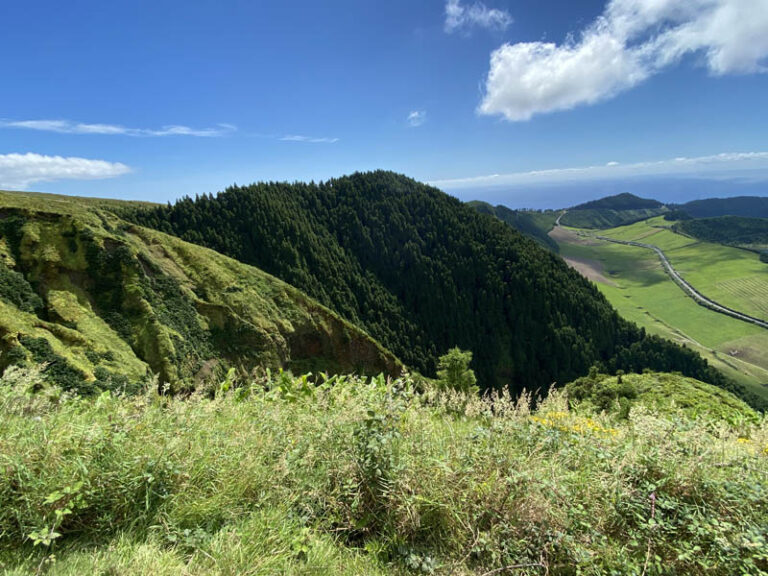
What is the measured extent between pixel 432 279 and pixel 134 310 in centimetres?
10601

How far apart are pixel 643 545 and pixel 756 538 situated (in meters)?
0.90

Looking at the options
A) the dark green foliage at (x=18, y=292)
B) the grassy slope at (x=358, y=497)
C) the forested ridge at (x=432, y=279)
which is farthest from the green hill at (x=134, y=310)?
the forested ridge at (x=432, y=279)

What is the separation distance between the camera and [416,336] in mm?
113500

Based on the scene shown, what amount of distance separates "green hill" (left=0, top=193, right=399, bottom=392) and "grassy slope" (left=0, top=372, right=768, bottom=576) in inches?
750

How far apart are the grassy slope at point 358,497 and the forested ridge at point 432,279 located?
101 meters

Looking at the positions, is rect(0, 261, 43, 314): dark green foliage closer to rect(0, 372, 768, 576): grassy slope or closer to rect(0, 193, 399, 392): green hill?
rect(0, 193, 399, 392): green hill

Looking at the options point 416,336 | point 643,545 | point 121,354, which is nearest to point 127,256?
point 121,354

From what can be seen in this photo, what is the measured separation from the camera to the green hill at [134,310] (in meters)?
28.0

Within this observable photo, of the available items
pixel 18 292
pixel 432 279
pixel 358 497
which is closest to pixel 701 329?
pixel 432 279

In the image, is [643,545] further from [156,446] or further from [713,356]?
[713,356]

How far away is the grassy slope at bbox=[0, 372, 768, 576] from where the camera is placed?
2939 millimetres

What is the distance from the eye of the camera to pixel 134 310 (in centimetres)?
3709

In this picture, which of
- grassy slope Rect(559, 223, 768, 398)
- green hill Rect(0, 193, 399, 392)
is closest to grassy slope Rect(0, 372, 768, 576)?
green hill Rect(0, 193, 399, 392)

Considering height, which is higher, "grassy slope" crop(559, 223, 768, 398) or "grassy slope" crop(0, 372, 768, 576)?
"grassy slope" crop(0, 372, 768, 576)
